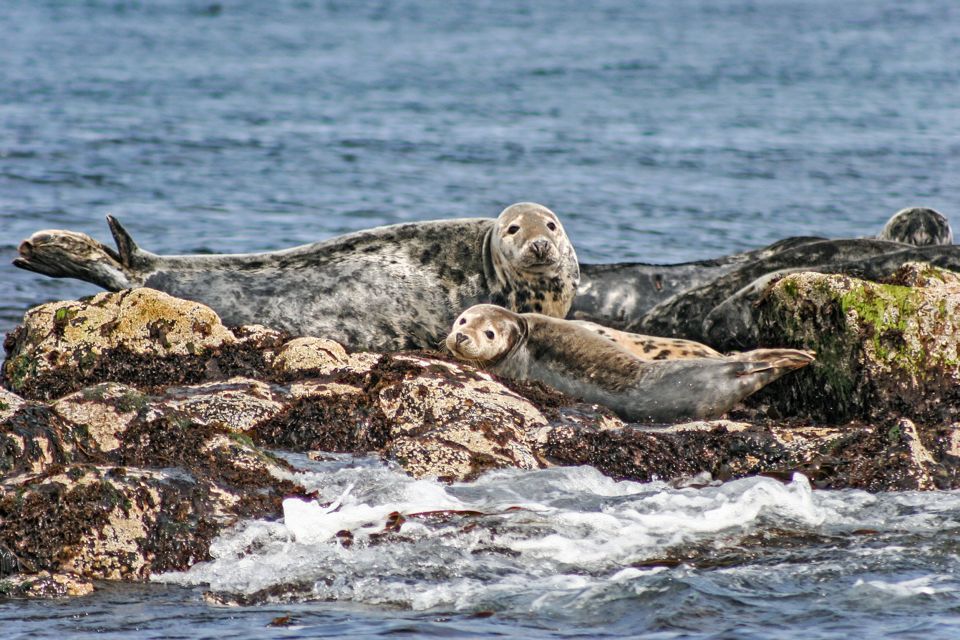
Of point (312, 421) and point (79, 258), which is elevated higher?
point (79, 258)

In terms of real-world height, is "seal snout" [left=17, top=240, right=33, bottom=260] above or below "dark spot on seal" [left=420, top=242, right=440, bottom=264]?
above

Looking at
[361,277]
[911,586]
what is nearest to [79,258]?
[361,277]

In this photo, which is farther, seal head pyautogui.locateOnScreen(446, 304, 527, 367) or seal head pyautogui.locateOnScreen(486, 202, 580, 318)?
seal head pyautogui.locateOnScreen(486, 202, 580, 318)

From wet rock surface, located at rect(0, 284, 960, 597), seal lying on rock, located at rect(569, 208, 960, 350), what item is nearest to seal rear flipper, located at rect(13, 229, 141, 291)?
wet rock surface, located at rect(0, 284, 960, 597)

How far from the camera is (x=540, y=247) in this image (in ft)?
27.3

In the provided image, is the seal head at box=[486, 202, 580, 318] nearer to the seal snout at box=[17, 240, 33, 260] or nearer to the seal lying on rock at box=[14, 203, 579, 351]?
the seal lying on rock at box=[14, 203, 579, 351]

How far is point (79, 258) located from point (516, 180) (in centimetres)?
948

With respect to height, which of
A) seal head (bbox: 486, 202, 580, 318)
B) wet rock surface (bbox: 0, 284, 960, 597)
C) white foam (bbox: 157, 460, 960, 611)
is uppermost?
seal head (bbox: 486, 202, 580, 318)

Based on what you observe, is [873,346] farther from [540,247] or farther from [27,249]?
[27,249]

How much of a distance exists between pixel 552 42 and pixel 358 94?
10517mm

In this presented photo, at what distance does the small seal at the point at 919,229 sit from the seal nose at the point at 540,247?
2.73 m

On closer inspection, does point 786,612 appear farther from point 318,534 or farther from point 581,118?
point 581,118

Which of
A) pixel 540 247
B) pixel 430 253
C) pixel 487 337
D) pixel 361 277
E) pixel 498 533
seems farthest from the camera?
pixel 430 253

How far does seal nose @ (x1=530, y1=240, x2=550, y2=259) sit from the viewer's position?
834 cm
